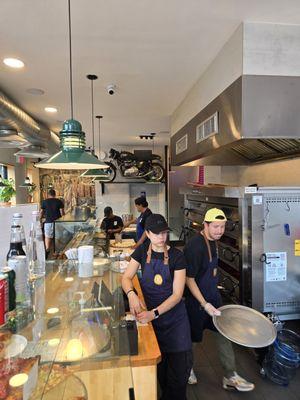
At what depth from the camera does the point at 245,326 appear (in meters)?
2.00

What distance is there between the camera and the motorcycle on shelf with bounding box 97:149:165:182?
26.5 ft

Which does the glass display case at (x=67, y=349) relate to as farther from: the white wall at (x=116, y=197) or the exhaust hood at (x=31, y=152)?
the white wall at (x=116, y=197)

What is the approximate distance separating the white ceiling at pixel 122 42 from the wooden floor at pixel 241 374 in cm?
288

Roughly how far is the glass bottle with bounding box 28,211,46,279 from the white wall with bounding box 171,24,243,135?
1.91 meters

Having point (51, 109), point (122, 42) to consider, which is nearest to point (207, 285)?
point (122, 42)

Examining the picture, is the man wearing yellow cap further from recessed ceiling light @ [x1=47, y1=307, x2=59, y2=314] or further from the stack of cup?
recessed ceiling light @ [x1=47, y1=307, x2=59, y2=314]

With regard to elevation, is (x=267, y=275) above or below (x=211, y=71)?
below

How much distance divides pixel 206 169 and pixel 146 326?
16.6 feet

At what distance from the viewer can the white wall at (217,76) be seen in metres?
2.12

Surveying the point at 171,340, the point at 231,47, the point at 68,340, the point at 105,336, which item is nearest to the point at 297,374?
the point at 171,340

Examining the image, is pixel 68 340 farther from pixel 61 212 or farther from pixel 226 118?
pixel 61 212

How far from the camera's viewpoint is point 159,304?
180 cm

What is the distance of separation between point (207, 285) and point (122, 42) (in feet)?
6.98

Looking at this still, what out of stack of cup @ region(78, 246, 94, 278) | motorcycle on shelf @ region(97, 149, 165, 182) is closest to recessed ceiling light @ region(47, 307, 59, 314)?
stack of cup @ region(78, 246, 94, 278)
